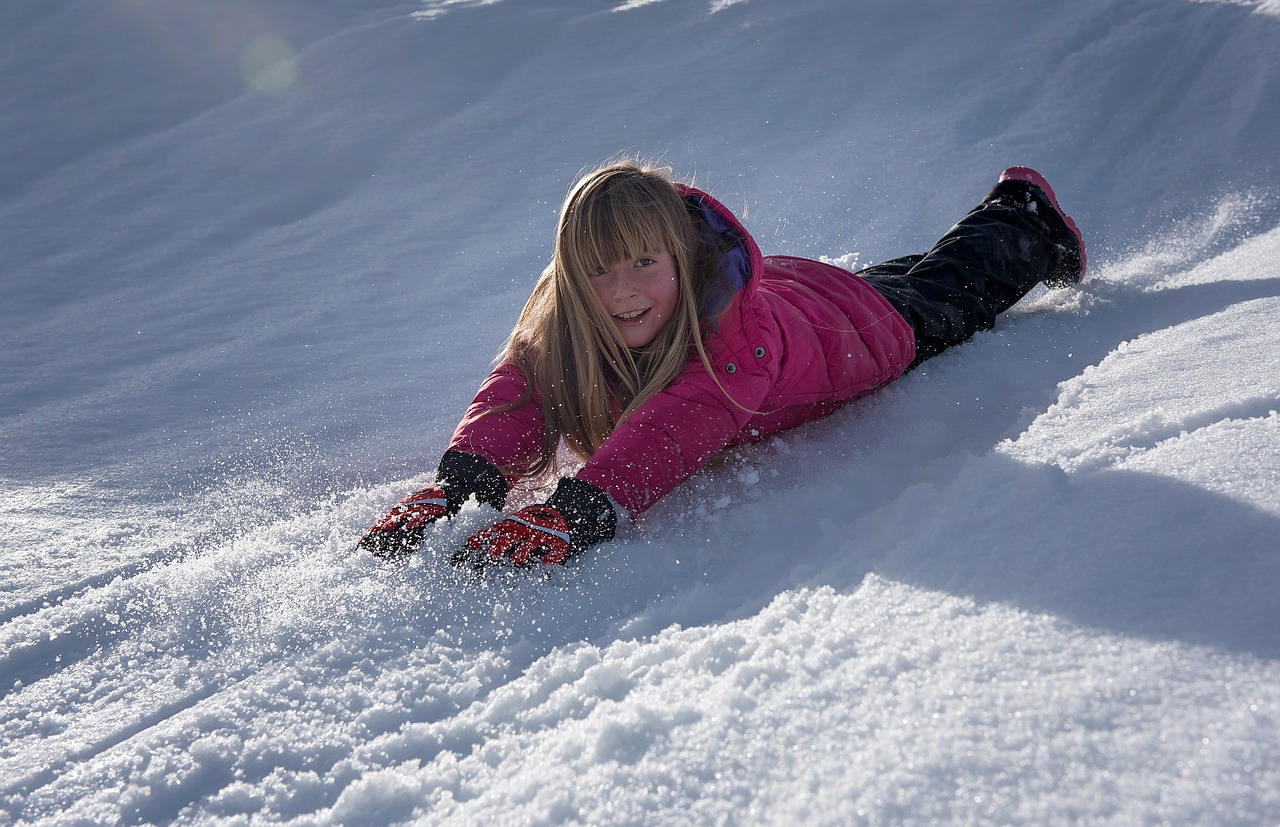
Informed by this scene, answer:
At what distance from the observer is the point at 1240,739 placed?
76 centimetres

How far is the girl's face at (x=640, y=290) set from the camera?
71.1 inches

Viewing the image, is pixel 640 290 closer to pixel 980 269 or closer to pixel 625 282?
pixel 625 282

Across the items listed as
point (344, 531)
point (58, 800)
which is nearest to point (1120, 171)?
point (344, 531)

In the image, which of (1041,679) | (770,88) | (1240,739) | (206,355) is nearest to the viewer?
(1240,739)

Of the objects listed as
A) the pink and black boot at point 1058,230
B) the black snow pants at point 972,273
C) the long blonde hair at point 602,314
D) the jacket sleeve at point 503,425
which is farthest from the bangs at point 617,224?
the pink and black boot at point 1058,230

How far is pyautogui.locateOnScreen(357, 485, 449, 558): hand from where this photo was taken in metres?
1.55

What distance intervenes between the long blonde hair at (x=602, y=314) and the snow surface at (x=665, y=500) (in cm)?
26

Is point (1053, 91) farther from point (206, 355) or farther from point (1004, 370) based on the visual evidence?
point (206, 355)

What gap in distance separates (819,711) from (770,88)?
3.38 m

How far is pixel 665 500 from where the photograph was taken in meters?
1.72

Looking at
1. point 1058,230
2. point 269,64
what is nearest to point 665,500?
point 1058,230

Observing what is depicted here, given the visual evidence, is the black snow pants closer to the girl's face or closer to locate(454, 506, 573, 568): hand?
the girl's face

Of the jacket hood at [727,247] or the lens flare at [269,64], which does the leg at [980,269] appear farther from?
the lens flare at [269,64]

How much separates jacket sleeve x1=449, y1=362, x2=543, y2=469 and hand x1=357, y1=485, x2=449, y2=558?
0.49ft
